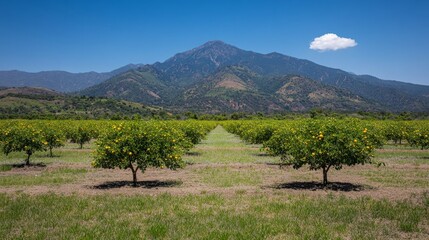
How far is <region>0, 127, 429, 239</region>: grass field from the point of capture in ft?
32.9

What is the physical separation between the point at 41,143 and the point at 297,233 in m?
20.2

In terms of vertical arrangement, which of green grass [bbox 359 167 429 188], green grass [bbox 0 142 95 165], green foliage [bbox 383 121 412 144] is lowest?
green grass [bbox 359 167 429 188]

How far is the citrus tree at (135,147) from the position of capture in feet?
53.6

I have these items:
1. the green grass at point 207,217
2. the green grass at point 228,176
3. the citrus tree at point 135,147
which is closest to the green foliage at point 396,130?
the green grass at point 228,176

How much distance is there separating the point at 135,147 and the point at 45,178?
715cm

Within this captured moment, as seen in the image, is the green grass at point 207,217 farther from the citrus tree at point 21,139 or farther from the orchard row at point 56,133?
the citrus tree at point 21,139

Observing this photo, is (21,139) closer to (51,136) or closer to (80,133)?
(51,136)

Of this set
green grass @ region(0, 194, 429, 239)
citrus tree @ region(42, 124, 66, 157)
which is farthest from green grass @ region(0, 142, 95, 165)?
green grass @ region(0, 194, 429, 239)

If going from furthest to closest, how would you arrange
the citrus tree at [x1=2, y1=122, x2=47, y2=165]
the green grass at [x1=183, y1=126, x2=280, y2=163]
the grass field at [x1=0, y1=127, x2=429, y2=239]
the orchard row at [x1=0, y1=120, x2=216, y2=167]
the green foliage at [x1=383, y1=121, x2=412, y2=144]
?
the green foliage at [x1=383, y1=121, x2=412, y2=144]
the green grass at [x1=183, y1=126, x2=280, y2=163]
the citrus tree at [x1=2, y1=122, x2=47, y2=165]
the orchard row at [x1=0, y1=120, x2=216, y2=167]
the grass field at [x1=0, y1=127, x2=429, y2=239]

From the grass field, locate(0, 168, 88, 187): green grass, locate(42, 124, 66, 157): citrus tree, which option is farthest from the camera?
locate(42, 124, 66, 157): citrus tree

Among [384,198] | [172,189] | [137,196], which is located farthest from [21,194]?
[384,198]

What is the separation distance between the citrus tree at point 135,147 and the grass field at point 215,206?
1.39 metres

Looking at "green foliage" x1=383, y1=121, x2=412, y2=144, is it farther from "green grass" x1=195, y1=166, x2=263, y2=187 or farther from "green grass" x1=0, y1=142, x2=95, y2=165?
"green grass" x1=0, y1=142, x2=95, y2=165

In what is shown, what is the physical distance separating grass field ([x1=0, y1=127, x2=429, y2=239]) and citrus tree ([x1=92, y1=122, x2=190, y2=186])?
1386 millimetres
